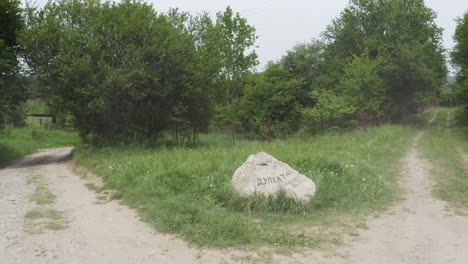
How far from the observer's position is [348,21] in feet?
113

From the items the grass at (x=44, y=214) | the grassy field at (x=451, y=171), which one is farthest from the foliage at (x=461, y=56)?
the grass at (x=44, y=214)

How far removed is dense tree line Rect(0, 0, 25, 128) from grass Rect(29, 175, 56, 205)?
277 inches

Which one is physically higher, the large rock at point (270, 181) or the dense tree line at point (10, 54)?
the dense tree line at point (10, 54)

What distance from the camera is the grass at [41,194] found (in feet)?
28.7

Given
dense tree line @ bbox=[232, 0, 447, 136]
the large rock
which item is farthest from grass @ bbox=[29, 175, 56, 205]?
dense tree line @ bbox=[232, 0, 447, 136]

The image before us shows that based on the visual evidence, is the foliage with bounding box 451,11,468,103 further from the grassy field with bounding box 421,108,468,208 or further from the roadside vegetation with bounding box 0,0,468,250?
the grassy field with bounding box 421,108,468,208

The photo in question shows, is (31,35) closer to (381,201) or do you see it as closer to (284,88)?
(381,201)

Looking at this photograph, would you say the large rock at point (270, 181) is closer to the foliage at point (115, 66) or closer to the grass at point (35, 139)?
the foliage at point (115, 66)

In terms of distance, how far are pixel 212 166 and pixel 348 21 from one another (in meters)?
28.5

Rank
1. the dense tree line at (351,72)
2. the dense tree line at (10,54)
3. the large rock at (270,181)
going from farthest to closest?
the dense tree line at (351,72) < the dense tree line at (10,54) < the large rock at (270,181)

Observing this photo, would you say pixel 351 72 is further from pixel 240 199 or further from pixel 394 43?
pixel 240 199

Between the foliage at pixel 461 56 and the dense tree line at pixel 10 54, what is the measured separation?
86.8ft

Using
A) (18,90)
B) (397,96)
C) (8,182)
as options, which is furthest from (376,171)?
(397,96)

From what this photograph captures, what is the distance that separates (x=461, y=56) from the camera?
32.2 m
